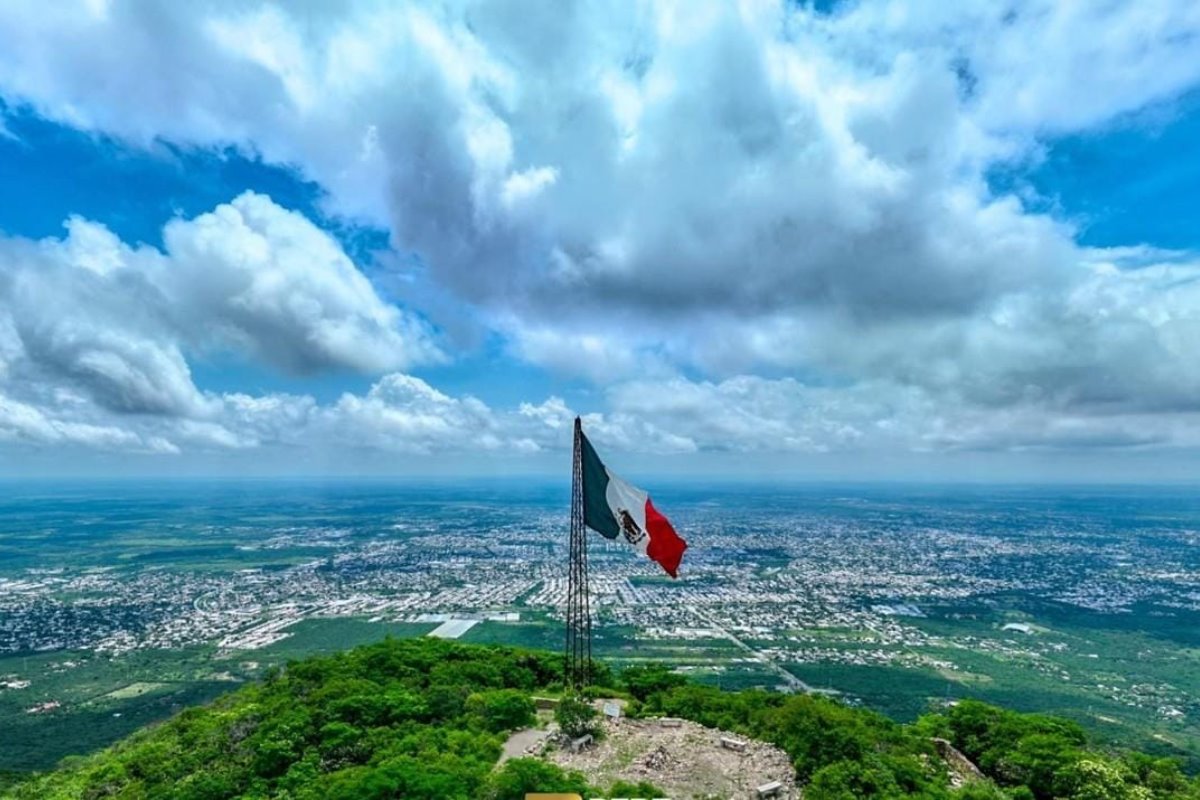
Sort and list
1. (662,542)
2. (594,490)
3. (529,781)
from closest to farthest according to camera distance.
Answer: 1. (529,781)
2. (662,542)
3. (594,490)

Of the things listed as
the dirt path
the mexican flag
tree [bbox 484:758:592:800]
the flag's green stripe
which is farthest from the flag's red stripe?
the dirt path

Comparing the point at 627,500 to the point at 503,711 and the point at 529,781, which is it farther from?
the point at 503,711

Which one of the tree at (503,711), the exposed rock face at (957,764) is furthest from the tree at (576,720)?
the exposed rock face at (957,764)

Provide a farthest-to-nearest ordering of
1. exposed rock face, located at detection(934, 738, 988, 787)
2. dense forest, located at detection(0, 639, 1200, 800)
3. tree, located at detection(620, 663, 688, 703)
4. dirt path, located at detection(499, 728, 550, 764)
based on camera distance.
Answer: tree, located at detection(620, 663, 688, 703) < exposed rock face, located at detection(934, 738, 988, 787) < dirt path, located at detection(499, 728, 550, 764) < dense forest, located at detection(0, 639, 1200, 800)

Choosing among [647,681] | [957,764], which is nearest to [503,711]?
[647,681]

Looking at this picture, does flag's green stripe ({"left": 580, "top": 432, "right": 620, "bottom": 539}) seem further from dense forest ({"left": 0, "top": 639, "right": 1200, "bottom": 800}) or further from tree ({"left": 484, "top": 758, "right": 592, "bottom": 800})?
dense forest ({"left": 0, "top": 639, "right": 1200, "bottom": 800})
